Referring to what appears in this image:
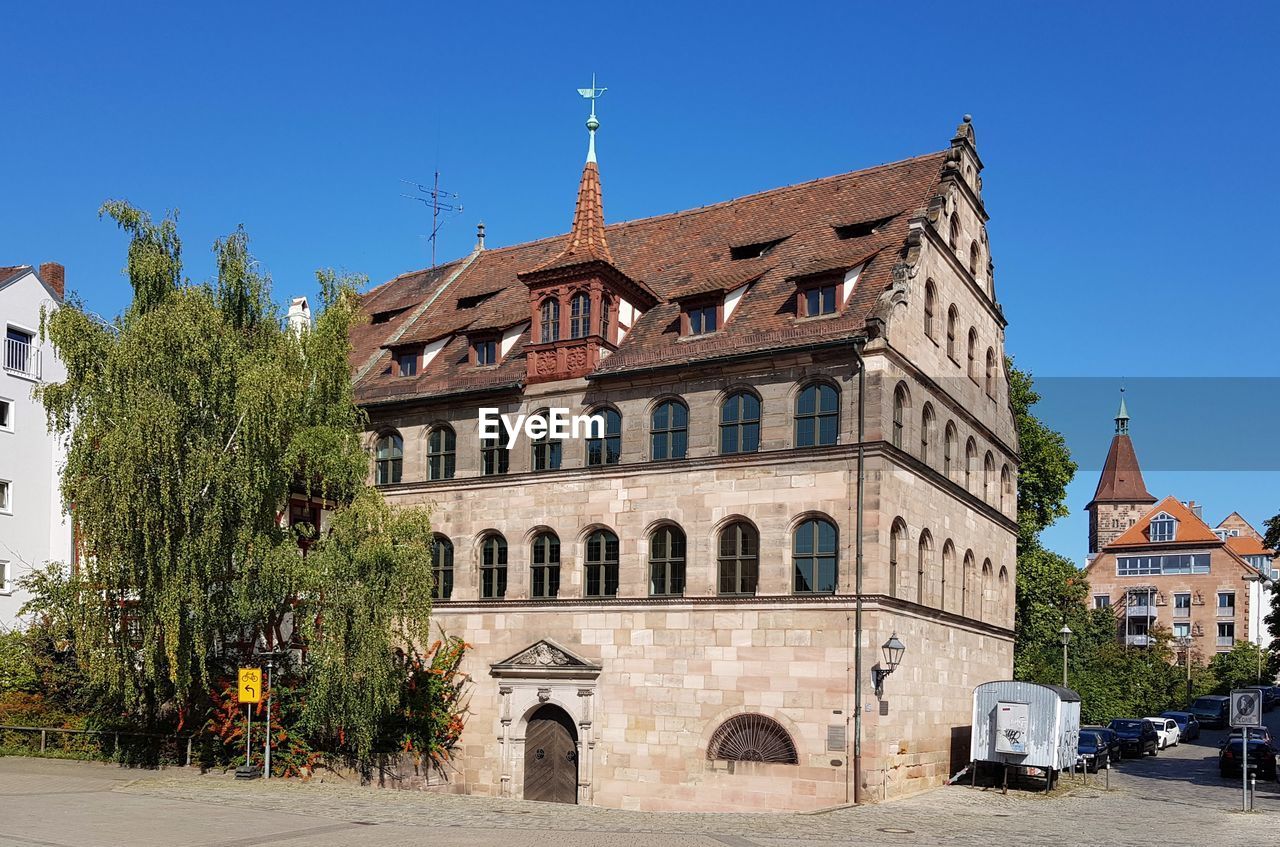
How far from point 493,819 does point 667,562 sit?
878 cm

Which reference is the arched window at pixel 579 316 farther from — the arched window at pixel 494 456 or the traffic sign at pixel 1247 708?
the traffic sign at pixel 1247 708

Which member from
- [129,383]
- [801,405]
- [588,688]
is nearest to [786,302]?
[801,405]

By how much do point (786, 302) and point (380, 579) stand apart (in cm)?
1155

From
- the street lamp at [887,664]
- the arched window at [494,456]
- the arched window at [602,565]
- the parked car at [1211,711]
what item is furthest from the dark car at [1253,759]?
the parked car at [1211,711]

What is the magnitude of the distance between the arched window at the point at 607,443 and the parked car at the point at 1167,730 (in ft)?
93.9

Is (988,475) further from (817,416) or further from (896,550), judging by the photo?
A: (817,416)

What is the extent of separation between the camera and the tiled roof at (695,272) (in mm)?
29781

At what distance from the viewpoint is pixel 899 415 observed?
2847 cm

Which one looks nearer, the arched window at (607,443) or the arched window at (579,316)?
the arched window at (607,443)

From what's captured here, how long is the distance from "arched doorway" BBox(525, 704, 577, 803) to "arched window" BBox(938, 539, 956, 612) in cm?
963

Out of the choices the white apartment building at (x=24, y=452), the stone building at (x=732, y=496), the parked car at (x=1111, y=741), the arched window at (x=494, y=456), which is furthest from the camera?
the white apartment building at (x=24, y=452)

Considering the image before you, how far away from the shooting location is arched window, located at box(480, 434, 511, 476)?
32.9m

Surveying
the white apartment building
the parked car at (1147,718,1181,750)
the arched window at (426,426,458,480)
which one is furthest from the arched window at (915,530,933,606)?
the white apartment building

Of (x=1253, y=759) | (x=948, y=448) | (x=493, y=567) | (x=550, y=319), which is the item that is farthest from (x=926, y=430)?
(x=1253, y=759)
